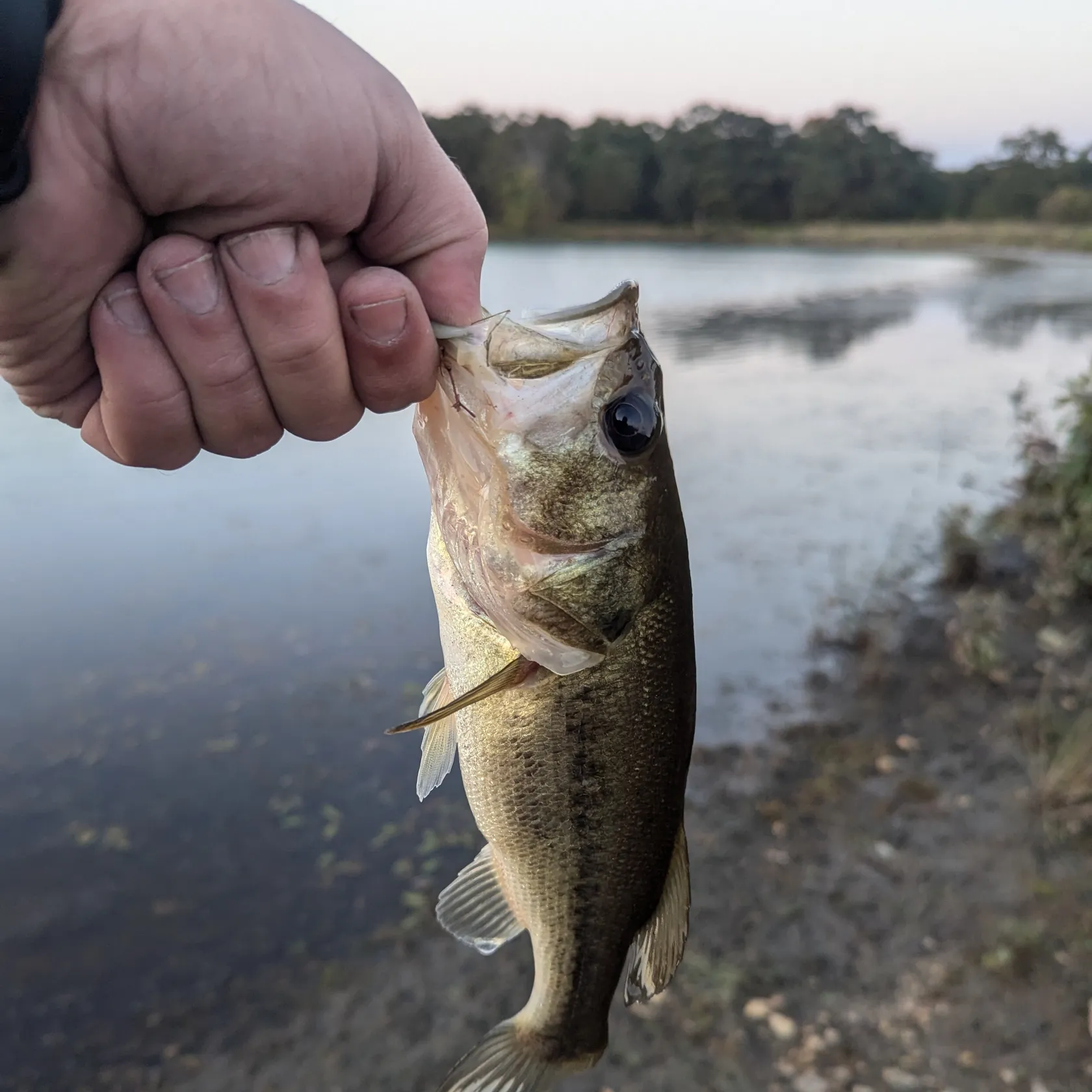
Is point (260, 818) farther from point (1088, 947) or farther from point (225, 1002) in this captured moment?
point (1088, 947)

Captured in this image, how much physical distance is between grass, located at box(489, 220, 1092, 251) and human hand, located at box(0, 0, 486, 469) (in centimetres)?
5346

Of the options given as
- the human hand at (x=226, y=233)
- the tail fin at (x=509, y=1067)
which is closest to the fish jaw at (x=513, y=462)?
the human hand at (x=226, y=233)

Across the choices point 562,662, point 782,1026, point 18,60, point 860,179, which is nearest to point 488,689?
point 562,662

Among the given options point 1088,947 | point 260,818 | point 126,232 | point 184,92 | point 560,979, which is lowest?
point 260,818

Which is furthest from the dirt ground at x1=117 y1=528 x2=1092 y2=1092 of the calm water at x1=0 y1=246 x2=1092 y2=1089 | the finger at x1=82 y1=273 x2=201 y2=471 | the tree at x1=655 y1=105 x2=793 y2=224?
the tree at x1=655 y1=105 x2=793 y2=224

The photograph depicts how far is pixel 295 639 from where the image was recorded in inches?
291

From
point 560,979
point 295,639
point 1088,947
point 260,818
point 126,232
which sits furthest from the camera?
point 295,639

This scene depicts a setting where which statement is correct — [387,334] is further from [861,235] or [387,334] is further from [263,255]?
[861,235]

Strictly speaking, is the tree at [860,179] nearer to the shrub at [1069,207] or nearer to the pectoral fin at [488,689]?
the shrub at [1069,207]

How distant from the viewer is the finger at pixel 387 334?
4.99ft

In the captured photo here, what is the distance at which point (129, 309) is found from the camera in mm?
1519

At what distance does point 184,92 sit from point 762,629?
6902 millimetres

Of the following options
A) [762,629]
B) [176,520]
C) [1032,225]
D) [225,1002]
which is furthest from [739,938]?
[1032,225]

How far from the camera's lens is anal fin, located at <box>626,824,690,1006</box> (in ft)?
6.44
